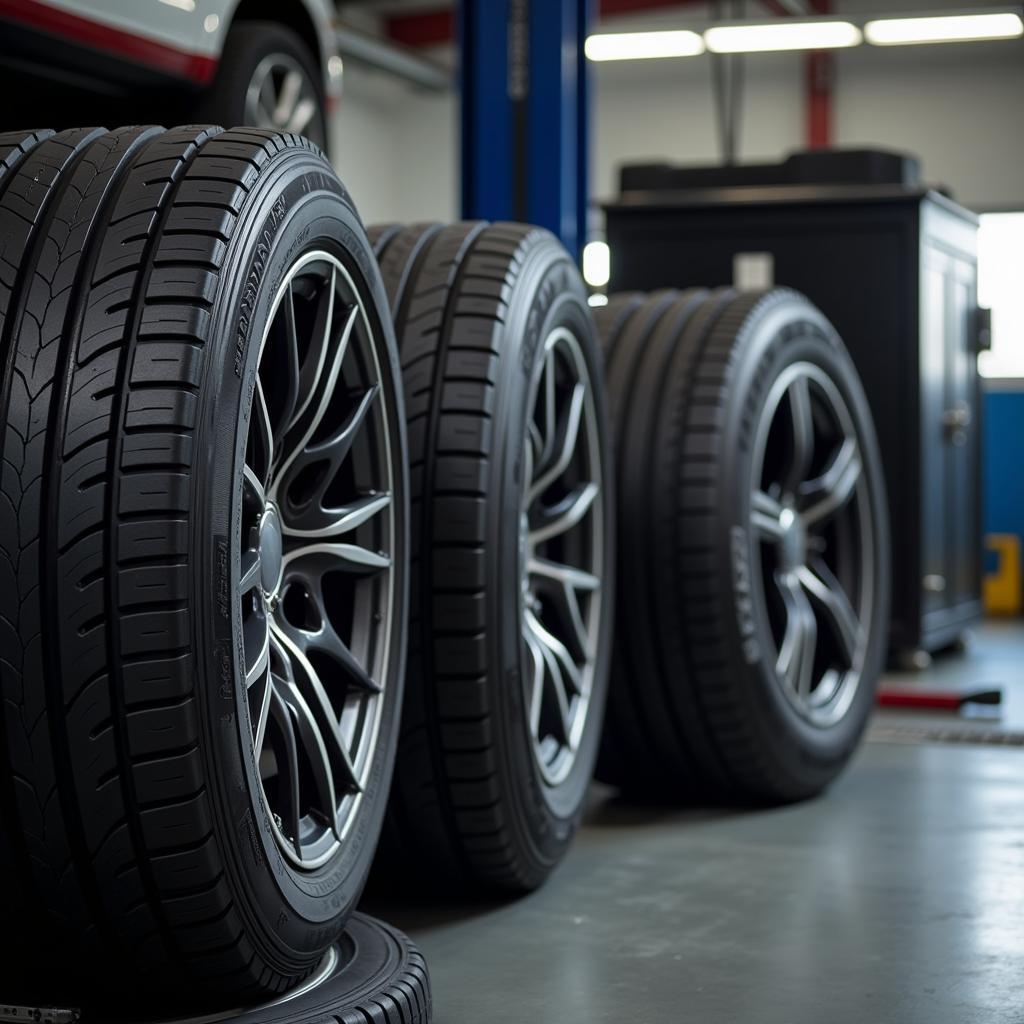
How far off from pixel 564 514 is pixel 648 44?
7908mm

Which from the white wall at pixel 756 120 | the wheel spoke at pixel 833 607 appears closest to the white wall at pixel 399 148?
the white wall at pixel 756 120

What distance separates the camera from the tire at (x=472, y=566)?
2.23 metres

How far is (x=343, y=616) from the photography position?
221 centimetres

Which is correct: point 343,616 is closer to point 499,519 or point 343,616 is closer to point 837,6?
point 499,519

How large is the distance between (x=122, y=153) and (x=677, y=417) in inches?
58.4

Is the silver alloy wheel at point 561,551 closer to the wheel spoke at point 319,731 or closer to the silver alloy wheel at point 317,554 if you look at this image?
the silver alloy wheel at point 317,554

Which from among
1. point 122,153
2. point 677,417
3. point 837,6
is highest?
point 837,6

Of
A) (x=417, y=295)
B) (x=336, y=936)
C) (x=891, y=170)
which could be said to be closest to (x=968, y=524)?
(x=891, y=170)

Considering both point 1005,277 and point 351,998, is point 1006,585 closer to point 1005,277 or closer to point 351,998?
point 1005,277

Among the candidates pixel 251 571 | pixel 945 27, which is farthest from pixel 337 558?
pixel 945 27

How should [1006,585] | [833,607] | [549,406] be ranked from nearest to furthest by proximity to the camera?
[549,406] < [833,607] < [1006,585]

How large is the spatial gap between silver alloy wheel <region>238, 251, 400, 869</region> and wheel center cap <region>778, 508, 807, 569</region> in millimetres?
1296

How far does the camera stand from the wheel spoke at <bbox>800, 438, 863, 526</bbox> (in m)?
3.46

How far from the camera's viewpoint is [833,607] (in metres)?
3.41
